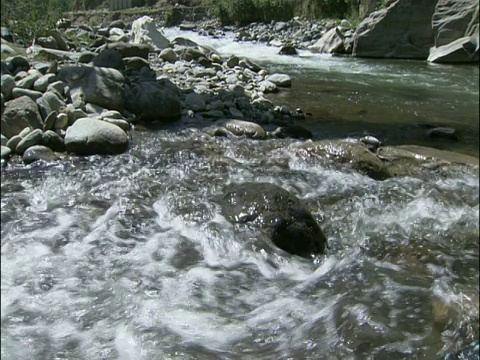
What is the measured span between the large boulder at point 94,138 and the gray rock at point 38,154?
252 millimetres

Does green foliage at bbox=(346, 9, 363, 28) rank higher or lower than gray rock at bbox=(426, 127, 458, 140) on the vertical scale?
higher

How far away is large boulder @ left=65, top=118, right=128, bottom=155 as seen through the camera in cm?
536

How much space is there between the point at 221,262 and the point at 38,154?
8.88 feet

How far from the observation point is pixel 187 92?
8.39 meters

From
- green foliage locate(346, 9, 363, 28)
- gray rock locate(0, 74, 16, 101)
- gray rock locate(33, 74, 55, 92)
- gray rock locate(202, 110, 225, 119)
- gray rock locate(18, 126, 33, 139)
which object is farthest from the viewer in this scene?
green foliage locate(346, 9, 363, 28)

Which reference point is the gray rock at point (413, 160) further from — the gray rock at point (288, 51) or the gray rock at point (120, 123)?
the gray rock at point (288, 51)

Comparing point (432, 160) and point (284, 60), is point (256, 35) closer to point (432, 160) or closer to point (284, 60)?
point (284, 60)

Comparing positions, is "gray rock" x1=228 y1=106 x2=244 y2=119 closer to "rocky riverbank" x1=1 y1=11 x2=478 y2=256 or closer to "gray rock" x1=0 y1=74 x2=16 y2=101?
"rocky riverbank" x1=1 y1=11 x2=478 y2=256

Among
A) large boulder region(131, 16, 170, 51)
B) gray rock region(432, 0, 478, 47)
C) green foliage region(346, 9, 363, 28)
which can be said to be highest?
green foliage region(346, 9, 363, 28)

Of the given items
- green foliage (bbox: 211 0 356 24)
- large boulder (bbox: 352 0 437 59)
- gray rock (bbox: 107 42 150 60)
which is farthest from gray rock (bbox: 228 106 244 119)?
green foliage (bbox: 211 0 356 24)

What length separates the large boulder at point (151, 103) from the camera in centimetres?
682

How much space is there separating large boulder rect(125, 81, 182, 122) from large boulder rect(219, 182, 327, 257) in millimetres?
3132

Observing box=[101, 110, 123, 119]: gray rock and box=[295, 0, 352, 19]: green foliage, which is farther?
box=[295, 0, 352, 19]: green foliage

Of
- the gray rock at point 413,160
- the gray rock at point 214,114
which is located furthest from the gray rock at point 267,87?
the gray rock at point 413,160
